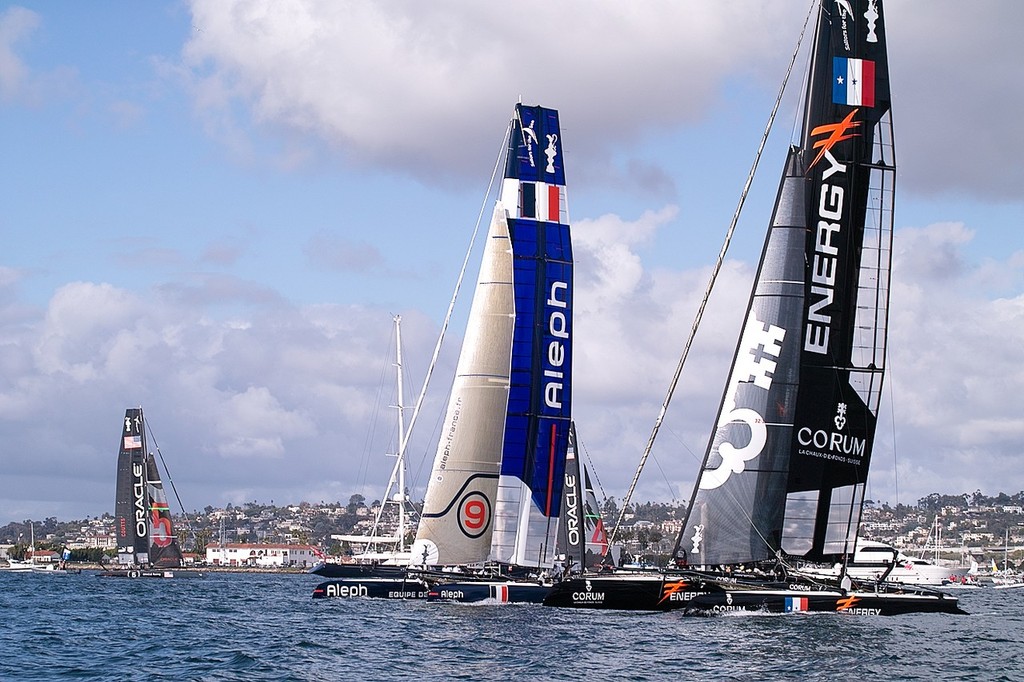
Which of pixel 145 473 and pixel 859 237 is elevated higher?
pixel 859 237

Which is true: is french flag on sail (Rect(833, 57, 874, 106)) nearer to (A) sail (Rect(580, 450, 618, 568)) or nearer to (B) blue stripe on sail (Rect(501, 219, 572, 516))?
(B) blue stripe on sail (Rect(501, 219, 572, 516))

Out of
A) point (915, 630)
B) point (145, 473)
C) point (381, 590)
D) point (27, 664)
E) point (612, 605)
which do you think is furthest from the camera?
point (145, 473)

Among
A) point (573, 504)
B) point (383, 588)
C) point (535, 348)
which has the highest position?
point (535, 348)

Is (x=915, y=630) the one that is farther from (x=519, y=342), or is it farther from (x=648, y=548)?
(x=648, y=548)

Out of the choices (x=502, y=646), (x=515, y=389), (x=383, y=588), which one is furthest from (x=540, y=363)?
(x=502, y=646)

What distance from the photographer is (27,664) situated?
Result: 27.1 meters

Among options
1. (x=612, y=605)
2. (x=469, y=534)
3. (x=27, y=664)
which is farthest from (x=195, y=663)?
(x=469, y=534)

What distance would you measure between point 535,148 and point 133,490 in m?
48.9

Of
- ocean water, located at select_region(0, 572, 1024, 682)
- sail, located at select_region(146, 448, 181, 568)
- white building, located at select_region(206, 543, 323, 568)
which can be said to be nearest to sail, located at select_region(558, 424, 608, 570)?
ocean water, located at select_region(0, 572, 1024, 682)

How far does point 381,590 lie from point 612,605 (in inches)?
373

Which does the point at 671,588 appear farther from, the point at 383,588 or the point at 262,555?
the point at 262,555

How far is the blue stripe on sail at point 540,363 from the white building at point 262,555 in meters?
125

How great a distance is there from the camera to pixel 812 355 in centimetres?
3750

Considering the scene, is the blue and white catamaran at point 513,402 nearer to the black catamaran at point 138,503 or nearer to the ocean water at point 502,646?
the ocean water at point 502,646
